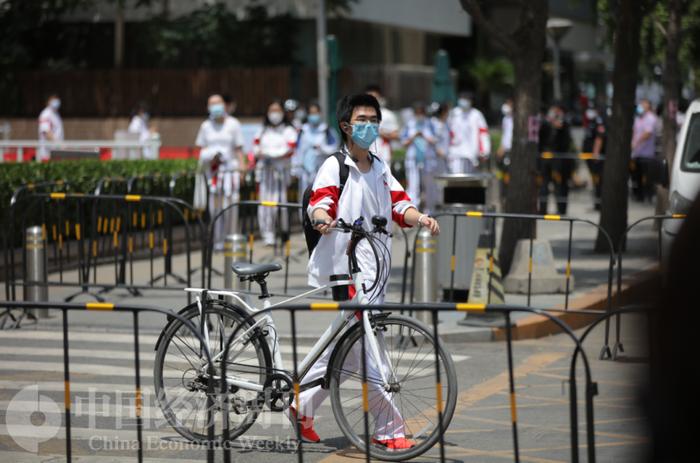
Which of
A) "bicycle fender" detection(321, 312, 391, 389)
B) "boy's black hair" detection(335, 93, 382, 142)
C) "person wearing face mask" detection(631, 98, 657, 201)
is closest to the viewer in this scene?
"bicycle fender" detection(321, 312, 391, 389)

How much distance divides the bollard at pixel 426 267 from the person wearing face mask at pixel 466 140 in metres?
11.6

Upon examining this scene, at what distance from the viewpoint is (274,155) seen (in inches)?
713

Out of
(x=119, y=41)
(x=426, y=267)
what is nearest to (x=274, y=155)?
(x=426, y=267)

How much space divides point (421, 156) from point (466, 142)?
33.3 inches

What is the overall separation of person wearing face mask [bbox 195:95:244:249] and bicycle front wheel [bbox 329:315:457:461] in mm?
9475

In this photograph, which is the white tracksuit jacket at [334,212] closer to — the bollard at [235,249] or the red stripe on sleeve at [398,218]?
the red stripe on sleeve at [398,218]

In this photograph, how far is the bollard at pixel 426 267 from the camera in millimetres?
10539

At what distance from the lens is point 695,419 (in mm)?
1794

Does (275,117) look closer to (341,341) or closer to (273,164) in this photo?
(273,164)

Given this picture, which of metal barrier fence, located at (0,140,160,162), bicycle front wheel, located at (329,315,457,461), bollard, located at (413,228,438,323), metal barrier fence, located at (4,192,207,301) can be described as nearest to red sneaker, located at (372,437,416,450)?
bicycle front wheel, located at (329,315,457,461)

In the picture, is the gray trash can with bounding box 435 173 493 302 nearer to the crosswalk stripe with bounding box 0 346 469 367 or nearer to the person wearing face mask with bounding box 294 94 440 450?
the crosswalk stripe with bounding box 0 346 469 367

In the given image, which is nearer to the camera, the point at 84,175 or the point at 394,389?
the point at 394,389

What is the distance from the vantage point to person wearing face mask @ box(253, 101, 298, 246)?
58.7 feet

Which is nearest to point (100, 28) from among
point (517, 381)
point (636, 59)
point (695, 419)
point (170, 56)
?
point (170, 56)
